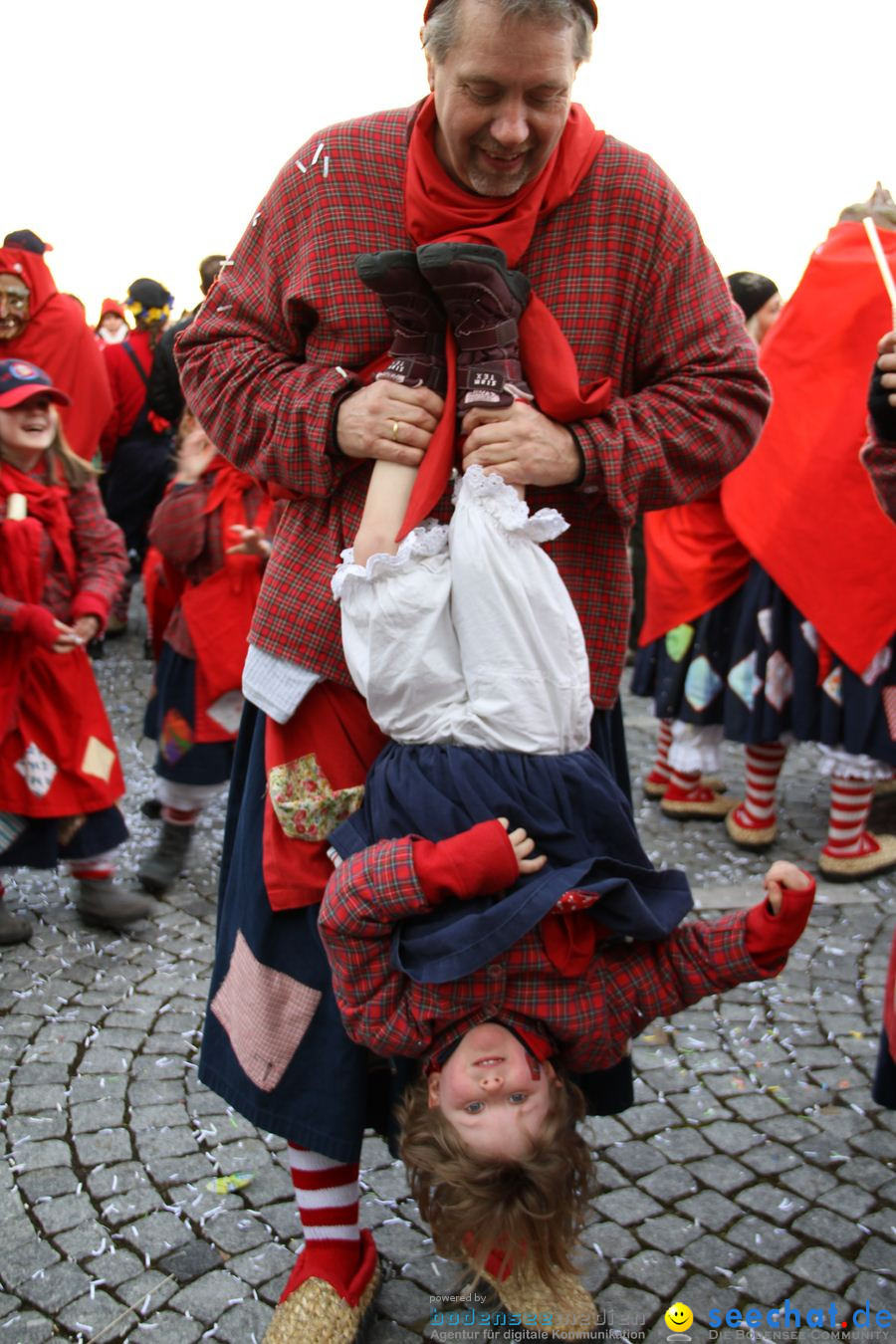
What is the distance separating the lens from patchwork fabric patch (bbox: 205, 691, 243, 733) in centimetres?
458

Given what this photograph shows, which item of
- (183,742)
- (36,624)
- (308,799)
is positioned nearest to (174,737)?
(183,742)

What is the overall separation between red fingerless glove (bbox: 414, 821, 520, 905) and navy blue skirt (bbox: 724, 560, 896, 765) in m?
3.09

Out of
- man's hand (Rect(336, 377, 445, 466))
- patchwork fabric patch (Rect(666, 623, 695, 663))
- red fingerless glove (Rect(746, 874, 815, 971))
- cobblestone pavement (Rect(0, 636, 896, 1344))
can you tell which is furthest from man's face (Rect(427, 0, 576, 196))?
patchwork fabric patch (Rect(666, 623, 695, 663))

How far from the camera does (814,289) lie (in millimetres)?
4629

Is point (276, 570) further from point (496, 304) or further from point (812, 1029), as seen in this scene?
point (812, 1029)

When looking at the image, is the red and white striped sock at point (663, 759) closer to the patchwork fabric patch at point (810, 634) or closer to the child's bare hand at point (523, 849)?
the patchwork fabric patch at point (810, 634)

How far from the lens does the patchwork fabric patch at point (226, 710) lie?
15.0ft

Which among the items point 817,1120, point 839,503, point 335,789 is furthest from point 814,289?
point 335,789

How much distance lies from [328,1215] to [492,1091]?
0.62m

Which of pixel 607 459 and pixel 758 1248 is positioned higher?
pixel 607 459

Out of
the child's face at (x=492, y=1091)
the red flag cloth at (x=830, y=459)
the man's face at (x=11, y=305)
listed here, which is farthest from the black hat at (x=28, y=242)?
the child's face at (x=492, y=1091)

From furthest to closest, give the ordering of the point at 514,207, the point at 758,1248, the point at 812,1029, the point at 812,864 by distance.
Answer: the point at 812,864 < the point at 812,1029 < the point at 758,1248 < the point at 514,207

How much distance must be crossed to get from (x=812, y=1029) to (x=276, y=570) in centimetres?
226

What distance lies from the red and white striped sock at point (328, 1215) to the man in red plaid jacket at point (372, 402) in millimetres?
33
